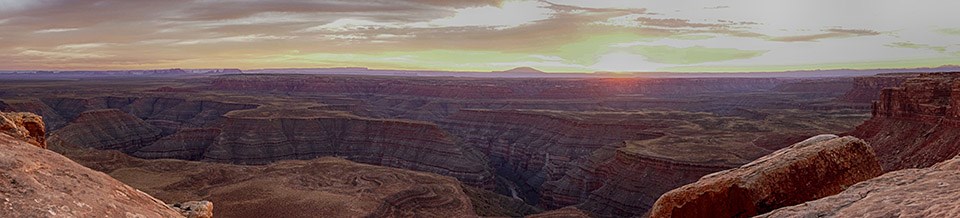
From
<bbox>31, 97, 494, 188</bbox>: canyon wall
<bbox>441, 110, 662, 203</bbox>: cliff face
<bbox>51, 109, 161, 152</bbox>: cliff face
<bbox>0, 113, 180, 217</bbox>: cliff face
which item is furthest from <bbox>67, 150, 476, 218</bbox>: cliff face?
<bbox>51, 109, 161, 152</bbox>: cliff face

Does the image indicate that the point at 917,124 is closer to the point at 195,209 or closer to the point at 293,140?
the point at 195,209

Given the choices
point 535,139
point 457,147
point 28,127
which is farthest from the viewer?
point 535,139

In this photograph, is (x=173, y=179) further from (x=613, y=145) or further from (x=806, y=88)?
(x=806, y=88)

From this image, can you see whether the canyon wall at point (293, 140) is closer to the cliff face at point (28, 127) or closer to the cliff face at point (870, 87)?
the cliff face at point (28, 127)

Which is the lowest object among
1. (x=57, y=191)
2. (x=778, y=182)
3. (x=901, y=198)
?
(x=778, y=182)

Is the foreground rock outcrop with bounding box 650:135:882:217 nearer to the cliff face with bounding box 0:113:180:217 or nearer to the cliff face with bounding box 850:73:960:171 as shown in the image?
the cliff face with bounding box 0:113:180:217

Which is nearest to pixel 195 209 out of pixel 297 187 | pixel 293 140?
pixel 297 187

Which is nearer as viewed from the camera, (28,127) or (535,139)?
(28,127)

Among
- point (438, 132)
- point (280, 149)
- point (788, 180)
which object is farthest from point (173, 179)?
point (788, 180)
